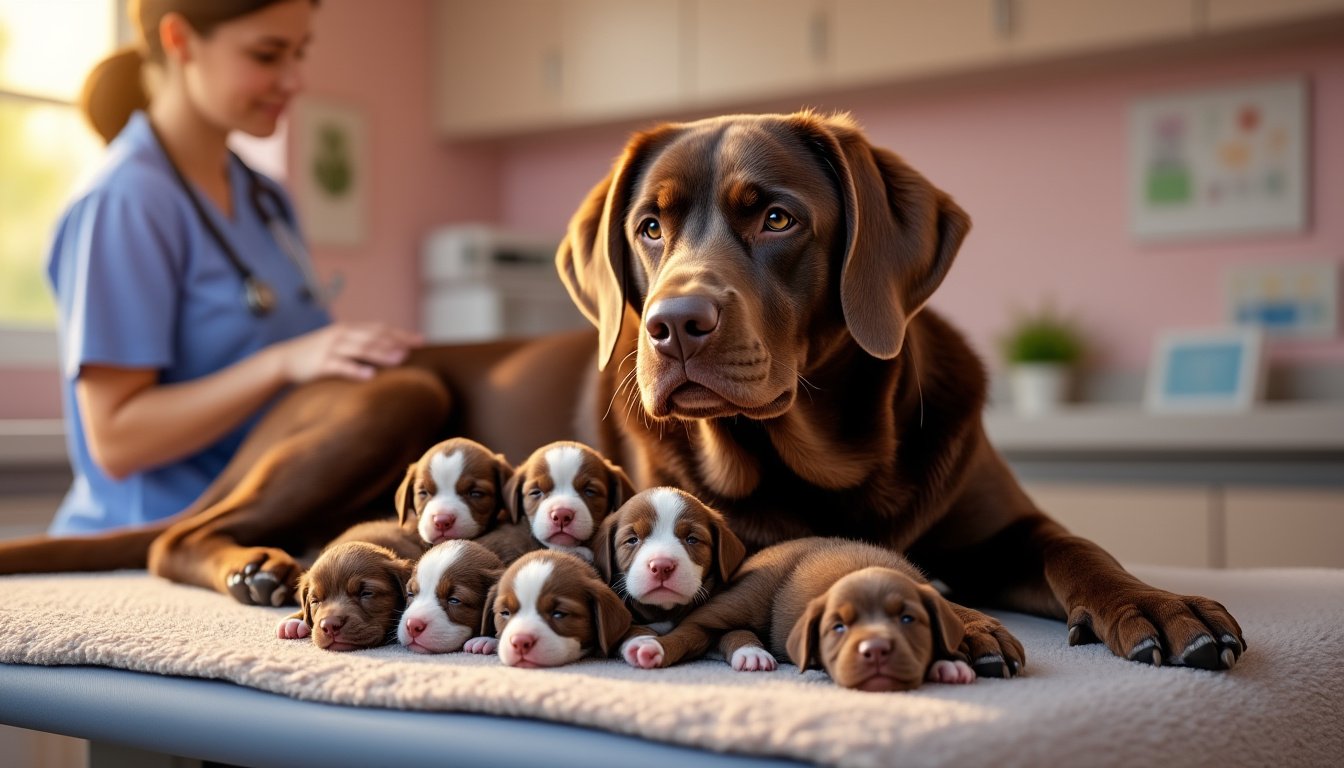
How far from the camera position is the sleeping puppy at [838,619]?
2.79ft

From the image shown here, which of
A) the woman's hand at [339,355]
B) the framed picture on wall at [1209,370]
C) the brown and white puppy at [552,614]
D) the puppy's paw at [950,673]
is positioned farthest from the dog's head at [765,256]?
the framed picture on wall at [1209,370]

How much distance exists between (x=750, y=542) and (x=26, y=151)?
141 inches

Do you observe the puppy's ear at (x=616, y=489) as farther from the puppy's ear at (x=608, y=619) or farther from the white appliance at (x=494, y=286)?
the white appliance at (x=494, y=286)

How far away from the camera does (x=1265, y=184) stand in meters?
3.97

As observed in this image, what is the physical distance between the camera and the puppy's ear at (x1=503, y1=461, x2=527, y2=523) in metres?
1.25

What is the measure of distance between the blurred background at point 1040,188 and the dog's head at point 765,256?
2109 mm

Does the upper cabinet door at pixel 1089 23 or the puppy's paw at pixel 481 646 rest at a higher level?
the upper cabinet door at pixel 1089 23

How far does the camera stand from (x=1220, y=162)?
4.07 meters

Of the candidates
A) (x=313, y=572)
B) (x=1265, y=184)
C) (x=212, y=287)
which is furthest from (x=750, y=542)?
(x=1265, y=184)

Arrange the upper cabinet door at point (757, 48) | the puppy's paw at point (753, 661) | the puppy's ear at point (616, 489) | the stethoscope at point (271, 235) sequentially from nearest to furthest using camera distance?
1. the puppy's paw at point (753, 661)
2. the puppy's ear at point (616, 489)
3. the stethoscope at point (271, 235)
4. the upper cabinet door at point (757, 48)

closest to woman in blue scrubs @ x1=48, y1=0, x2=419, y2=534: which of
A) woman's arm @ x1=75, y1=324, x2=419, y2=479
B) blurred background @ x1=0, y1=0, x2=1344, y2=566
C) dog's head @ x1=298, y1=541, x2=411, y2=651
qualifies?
woman's arm @ x1=75, y1=324, x2=419, y2=479

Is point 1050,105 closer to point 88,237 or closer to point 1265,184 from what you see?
point 1265,184

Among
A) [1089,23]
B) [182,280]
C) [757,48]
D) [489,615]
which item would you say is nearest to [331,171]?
[757,48]

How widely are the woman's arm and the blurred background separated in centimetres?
158
